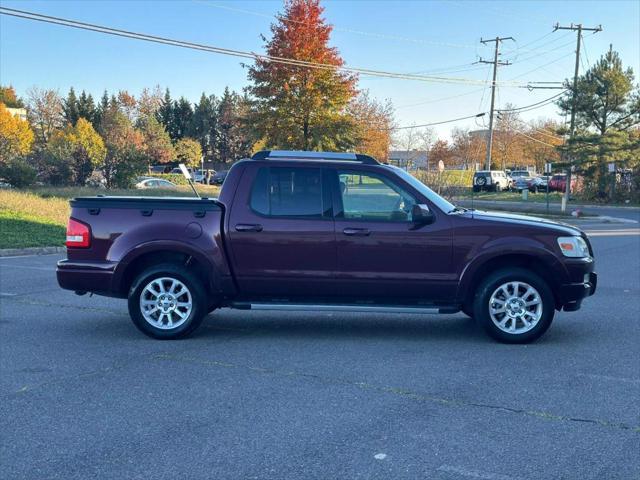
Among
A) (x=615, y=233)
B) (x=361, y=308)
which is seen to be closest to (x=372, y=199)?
(x=361, y=308)

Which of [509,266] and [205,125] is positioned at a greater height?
[205,125]

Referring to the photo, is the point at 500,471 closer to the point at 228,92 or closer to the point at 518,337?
the point at 518,337

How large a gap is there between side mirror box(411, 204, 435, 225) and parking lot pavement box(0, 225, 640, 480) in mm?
1286

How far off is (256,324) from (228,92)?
251 feet

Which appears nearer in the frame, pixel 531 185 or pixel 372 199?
pixel 372 199

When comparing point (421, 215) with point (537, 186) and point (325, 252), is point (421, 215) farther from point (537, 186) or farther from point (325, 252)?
point (537, 186)

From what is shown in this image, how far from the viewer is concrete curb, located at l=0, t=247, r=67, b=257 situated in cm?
1461

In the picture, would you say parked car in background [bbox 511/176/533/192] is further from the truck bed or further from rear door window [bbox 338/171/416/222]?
the truck bed

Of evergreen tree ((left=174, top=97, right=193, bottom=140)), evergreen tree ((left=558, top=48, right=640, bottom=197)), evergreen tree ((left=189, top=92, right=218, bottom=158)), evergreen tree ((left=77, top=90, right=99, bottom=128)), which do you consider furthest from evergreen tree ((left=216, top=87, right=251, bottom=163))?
evergreen tree ((left=558, top=48, right=640, bottom=197))

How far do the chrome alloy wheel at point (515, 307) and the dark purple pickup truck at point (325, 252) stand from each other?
0.01 m

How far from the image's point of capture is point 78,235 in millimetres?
7043

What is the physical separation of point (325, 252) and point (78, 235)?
102 inches

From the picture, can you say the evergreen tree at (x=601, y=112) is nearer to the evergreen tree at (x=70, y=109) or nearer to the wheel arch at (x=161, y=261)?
the wheel arch at (x=161, y=261)

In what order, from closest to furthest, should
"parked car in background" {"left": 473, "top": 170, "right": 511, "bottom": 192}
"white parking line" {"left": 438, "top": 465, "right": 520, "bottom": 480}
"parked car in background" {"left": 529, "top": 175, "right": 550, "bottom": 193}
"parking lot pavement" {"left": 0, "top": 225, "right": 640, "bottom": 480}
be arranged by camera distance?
"white parking line" {"left": 438, "top": 465, "right": 520, "bottom": 480}
"parking lot pavement" {"left": 0, "top": 225, "right": 640, "bottom": 480}
"parked car in background" {"left": 473, "top": 170, "right": 511, "bottom": 192}
"parked car in background" {"left": 529, "top": 175, "right": 550, "bottom": 193}
